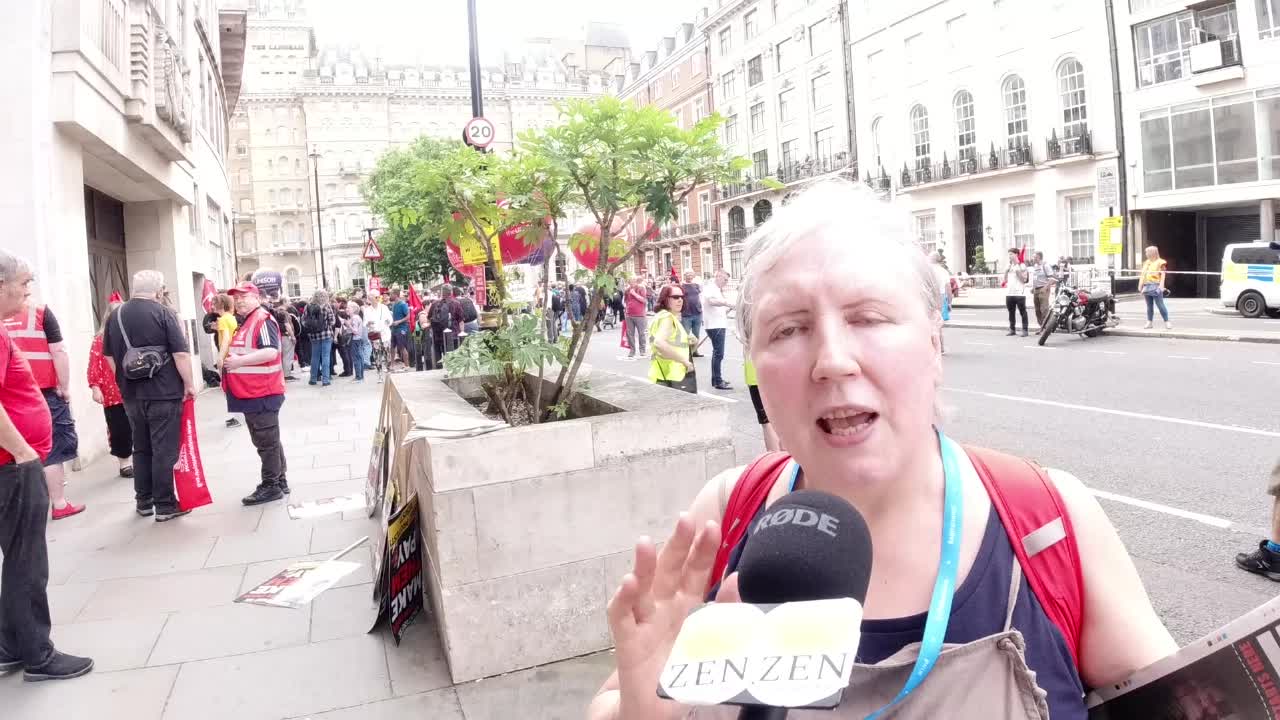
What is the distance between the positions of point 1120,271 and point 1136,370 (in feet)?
60.2

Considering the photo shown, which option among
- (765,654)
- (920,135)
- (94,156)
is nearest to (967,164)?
(920,135)

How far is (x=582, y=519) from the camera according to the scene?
394 cm

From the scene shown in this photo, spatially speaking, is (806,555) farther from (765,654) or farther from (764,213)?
(764,213)

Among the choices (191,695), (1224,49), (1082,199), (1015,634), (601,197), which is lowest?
(191,695)

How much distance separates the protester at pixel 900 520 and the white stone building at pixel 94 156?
9654mm

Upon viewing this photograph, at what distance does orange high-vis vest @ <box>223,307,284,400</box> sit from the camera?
7.19m

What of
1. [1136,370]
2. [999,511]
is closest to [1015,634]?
[999,511]

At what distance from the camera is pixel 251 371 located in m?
7.22

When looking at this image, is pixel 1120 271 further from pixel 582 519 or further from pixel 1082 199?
pixel 582 519

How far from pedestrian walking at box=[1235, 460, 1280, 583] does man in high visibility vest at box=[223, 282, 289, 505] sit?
6.64m

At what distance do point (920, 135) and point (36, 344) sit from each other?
1448 inches

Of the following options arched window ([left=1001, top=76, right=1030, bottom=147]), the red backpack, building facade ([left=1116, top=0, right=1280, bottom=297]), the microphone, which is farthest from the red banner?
arched window ([left=1001, top=76, right=1030, bottom=147])

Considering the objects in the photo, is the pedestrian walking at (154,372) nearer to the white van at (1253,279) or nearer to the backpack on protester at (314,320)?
the backpack on protester at (314,320)

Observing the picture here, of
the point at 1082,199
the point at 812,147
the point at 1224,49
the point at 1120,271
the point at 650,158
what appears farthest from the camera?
the point at 812,147
